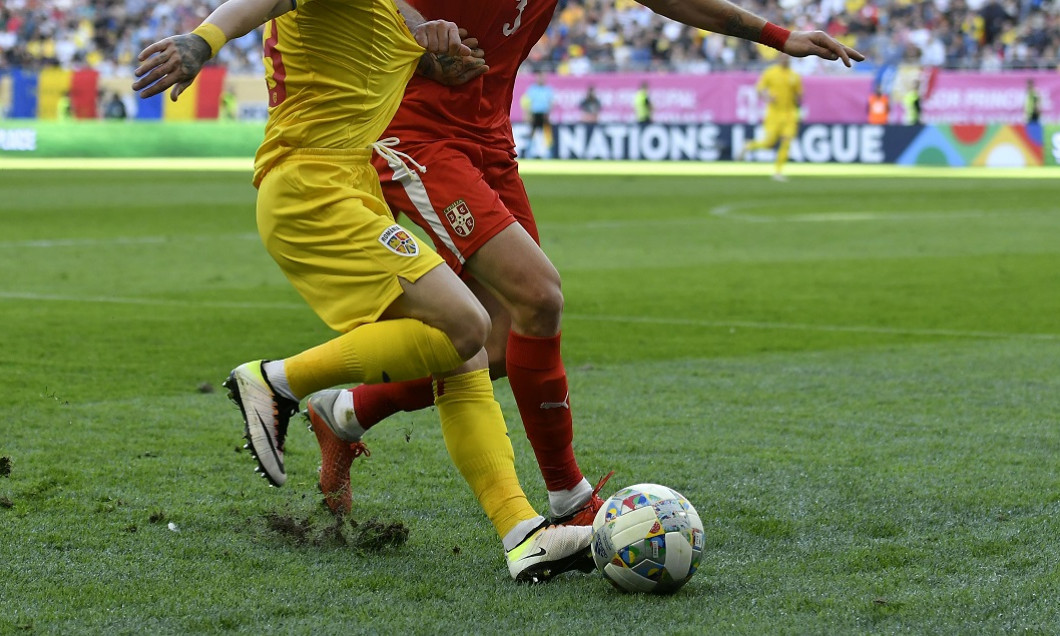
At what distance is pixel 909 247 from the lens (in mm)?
14453

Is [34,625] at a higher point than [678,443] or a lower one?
higher

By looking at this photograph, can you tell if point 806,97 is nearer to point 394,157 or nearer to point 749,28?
point 749,28

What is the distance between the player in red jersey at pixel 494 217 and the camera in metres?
4.16

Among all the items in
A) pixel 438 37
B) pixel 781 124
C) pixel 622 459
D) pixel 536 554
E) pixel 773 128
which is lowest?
pixel 773 128

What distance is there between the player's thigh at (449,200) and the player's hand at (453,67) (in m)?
0.20

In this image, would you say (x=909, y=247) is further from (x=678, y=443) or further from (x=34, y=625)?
(x=34, y=625)

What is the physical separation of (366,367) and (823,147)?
2843cm

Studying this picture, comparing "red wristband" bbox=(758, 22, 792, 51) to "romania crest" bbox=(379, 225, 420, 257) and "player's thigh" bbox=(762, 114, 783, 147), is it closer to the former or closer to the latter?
"romania crest" bbox=(379, 225, 420, 257)

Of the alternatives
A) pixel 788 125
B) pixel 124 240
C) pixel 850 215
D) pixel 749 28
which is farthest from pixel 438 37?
pixel 788 125

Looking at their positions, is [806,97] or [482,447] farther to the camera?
[806,97]

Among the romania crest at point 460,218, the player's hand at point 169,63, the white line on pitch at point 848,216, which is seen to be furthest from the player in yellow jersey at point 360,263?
the white line on pitch at point 848,216

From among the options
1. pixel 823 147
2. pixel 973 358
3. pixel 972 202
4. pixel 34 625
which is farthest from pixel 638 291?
pixel 823 147

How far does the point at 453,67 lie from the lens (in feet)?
14.2

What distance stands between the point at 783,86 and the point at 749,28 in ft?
74.6
